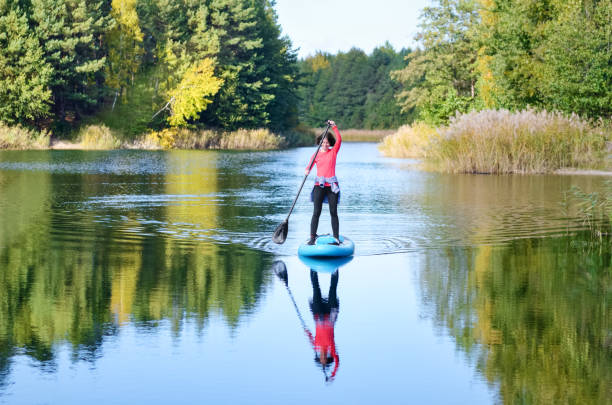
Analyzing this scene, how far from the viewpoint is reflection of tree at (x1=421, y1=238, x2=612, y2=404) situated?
23.1ft

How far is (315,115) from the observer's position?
172750mm

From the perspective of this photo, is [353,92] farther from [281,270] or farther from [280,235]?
[281,270]

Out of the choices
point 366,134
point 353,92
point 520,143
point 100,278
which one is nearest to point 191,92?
point 520,143

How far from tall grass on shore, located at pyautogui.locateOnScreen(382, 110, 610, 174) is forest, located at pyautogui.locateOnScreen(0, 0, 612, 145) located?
1947mm

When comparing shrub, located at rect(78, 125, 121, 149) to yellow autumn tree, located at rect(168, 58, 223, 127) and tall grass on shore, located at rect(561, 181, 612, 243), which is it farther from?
tall grass on shore, located at rect(561, 181, 612, 243)

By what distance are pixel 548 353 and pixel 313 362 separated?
6.30 ft

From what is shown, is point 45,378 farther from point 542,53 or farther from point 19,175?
point 542,53

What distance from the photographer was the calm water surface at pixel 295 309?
22.6ft

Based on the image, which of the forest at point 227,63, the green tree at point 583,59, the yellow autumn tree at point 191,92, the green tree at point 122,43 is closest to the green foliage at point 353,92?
the forest at point 227,63

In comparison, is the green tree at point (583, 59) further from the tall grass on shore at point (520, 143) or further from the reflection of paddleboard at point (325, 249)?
the reflection of paddleboard at point (325, 249)

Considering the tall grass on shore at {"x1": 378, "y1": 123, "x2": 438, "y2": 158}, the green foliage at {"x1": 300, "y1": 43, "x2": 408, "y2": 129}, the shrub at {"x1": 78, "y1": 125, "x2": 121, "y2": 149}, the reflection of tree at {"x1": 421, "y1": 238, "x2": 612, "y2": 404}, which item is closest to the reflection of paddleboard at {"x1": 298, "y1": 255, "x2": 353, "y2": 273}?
the reflection of tree at {"x1": 421, "y1": 238, "x2": 612, "y2": 404}

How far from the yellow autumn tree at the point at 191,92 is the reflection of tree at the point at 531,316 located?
64.6 m

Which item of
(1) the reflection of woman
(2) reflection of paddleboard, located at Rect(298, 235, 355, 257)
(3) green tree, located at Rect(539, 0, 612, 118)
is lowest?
(1) the reflection of woman

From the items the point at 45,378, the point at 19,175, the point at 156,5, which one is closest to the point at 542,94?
the point at 19,175
